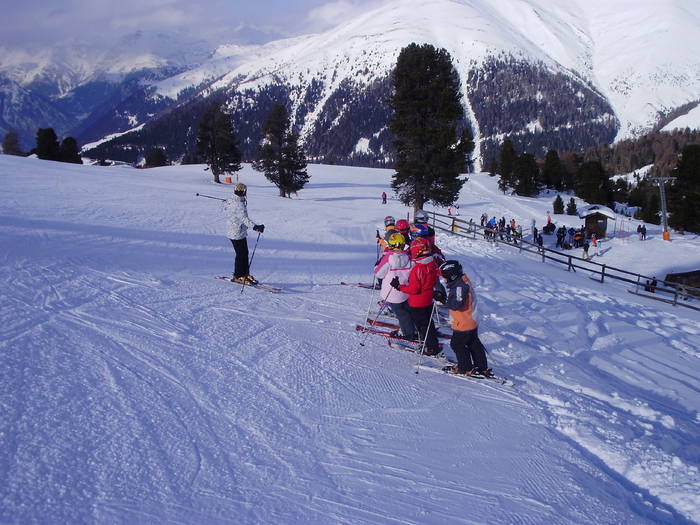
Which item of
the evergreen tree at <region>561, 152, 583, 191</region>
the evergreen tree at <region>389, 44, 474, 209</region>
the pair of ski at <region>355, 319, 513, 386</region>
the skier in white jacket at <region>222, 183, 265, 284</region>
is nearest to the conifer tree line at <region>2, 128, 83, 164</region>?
the evergreen tree at <region>389, 44, 474, 209</region>

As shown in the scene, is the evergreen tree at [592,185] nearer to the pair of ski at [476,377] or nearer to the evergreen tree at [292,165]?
the evergreen tree at [292,165]

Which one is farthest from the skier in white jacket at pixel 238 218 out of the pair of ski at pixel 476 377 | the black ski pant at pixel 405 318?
the pair of ski at pixel 476 377

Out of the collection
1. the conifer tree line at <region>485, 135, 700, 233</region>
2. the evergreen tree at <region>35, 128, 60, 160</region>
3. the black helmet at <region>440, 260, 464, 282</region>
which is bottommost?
the black helmet at <region>440, 260, 464, 282</region>

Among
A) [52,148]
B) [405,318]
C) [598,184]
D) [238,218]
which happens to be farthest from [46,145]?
[598,184]

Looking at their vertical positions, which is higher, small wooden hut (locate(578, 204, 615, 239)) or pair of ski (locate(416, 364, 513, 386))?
small wooden hut (locate(578, 204, 615, 239))

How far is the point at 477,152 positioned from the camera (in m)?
187

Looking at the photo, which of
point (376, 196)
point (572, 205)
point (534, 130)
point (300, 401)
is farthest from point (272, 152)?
point (534, 130)

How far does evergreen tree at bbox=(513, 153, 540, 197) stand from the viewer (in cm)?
6619

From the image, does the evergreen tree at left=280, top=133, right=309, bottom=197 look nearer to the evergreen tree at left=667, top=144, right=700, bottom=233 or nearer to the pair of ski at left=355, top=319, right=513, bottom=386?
the pair of ski at left=355, top=319, right=513, bottom=386

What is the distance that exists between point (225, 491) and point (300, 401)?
4.99 ft

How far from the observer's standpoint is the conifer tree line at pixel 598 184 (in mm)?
41875

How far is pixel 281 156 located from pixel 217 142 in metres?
8.60

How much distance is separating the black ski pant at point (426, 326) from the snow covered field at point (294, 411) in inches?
12.8

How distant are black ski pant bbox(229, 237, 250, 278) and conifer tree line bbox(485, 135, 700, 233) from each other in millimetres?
46501
